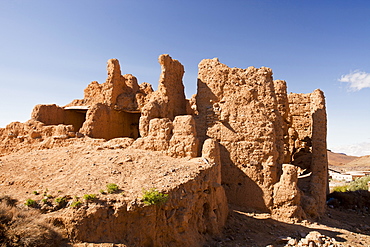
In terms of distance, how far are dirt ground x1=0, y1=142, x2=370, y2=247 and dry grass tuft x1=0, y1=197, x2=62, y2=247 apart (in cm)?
106

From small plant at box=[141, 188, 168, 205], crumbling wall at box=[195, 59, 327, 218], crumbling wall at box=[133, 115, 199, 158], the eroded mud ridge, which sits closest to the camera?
small plant at box=[141, 188, 168, 205]

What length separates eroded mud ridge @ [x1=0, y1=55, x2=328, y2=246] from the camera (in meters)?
7.62

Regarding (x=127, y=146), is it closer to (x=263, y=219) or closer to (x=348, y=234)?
(x=263, y=219)

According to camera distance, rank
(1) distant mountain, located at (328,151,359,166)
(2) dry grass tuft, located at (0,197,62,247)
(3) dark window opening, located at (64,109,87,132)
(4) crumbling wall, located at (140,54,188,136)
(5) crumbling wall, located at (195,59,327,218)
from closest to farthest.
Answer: (2) dry grass tuft, located at (0,197,62,247), (5) crumbling wall, located at (195,59,327,218), (4) crumbling wall, located at (140,54,188,136), (3) dark window opening, located at (64,109,87,132), (1) distant mountain, located at (328,151,359,166)

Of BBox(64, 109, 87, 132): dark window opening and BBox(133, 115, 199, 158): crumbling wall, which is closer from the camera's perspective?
BBox(133, 115, 199, 158): crumbling wall

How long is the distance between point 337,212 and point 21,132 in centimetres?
1657

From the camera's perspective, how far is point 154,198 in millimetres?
7422

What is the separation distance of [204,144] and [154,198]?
3755mm

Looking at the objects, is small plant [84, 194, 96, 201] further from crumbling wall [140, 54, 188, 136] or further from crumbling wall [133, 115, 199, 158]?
crumbling wall [140, 54, 188, 136]

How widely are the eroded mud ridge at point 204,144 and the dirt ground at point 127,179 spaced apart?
0.19 meters

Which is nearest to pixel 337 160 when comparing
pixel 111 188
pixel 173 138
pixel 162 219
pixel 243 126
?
pixel 243 126

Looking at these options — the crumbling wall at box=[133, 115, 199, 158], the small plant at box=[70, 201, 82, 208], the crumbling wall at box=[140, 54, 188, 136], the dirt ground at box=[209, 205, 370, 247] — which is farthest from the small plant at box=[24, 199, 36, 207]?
the crumbling wall at box=[140, 54, 188, 136]

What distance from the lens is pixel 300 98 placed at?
16781mm

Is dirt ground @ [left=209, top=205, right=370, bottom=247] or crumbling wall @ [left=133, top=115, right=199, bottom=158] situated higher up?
crumbling wall @ [left=133, top=115, right=199, bottom=158]
